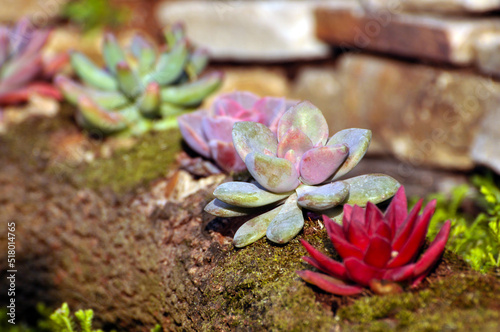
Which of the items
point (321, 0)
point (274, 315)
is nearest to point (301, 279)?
point (274, 315)

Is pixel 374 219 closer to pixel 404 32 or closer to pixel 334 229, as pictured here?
pixel 334 229

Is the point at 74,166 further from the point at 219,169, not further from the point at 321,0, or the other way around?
the point at 321,0

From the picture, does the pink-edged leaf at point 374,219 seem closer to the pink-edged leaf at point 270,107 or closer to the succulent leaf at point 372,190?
the succulent leaf at point 372,190

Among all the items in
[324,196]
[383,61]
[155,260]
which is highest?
[324,196]

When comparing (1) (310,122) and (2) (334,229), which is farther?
(1) (310,122)

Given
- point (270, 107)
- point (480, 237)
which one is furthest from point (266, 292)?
point (480, 237)

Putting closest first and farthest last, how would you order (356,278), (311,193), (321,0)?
1. (356,278)
2. (311,193)
3. (321,0)
